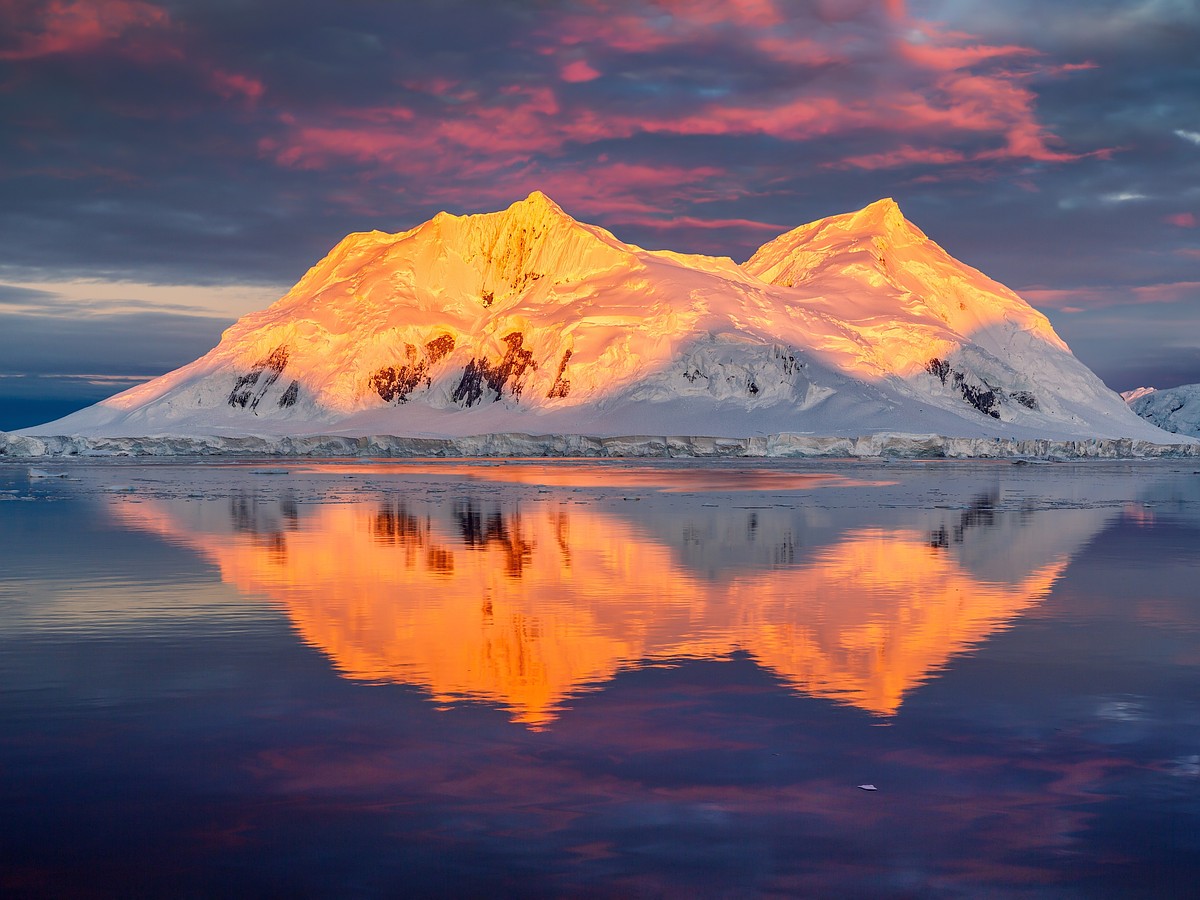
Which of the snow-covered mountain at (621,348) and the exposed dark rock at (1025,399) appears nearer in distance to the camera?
the snow-covered mountain at (621,348)

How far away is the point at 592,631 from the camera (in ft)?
43.9

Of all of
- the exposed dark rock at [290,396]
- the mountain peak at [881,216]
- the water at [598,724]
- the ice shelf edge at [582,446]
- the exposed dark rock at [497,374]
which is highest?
the mountain peak at [881,216]

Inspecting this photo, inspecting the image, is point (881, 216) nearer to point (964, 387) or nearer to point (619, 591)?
point (964, 387)

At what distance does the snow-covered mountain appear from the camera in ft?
403

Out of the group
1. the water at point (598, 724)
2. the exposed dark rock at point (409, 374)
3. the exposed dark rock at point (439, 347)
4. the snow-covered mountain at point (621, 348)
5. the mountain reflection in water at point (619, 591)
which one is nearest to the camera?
the water at point (598, 724)

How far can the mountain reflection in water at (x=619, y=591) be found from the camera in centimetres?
1147

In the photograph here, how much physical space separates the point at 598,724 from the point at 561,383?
12120 centimetres

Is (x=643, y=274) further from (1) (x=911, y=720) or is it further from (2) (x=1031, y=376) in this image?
(1) (x=911, y=720)

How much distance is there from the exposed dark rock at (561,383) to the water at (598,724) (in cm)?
10780

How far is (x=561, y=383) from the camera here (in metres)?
130

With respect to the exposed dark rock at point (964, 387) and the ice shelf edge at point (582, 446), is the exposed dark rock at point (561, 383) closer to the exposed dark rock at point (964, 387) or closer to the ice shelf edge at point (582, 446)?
the ice shelf edge at point (582, 446)

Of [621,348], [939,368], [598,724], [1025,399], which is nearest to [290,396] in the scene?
[621,348]

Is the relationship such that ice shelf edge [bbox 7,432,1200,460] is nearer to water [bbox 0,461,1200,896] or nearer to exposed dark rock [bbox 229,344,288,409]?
exposed dark rock [bbox 229,344,288,409]

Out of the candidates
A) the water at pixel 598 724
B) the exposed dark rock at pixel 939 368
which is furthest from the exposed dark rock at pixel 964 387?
the water at pixel 598 724
